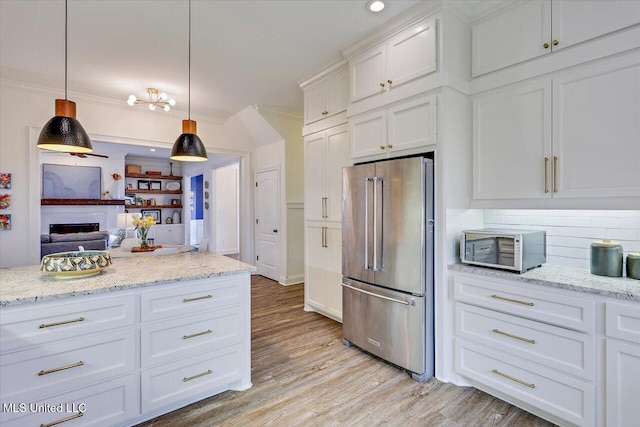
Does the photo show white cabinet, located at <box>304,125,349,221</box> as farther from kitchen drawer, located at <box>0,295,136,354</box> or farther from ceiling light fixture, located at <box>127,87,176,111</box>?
kitchen drawer, located at <box>0,295,136,354</box>

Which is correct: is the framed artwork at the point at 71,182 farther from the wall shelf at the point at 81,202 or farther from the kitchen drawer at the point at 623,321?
the kitchen drawer at the point at 623,321

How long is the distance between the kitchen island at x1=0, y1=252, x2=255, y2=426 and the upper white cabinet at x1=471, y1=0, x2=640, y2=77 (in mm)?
2360

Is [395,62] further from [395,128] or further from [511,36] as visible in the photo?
[511,36]

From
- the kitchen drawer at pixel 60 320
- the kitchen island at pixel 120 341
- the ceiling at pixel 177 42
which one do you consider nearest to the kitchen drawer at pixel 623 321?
the kitchen island at pixel 120 341

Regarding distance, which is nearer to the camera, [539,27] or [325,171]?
[539,27]

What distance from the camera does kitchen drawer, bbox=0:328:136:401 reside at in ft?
5.01

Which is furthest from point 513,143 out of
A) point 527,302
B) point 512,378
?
point 512,378

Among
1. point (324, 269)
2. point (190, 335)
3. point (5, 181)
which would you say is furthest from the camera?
point (5, 181)

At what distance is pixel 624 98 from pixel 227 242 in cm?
792

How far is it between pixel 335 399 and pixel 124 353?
136cm

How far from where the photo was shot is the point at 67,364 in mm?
1649

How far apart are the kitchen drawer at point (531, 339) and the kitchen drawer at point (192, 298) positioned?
5.32ft

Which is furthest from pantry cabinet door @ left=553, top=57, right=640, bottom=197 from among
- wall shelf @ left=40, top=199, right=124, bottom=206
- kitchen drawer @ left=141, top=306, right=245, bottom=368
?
wall shelf @ left=40, top=199, right=124, bottom=206

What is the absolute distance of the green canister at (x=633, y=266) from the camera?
1793 millimetres
